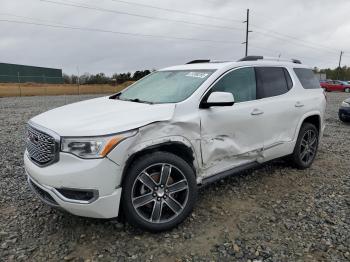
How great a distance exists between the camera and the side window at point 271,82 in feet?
14.7

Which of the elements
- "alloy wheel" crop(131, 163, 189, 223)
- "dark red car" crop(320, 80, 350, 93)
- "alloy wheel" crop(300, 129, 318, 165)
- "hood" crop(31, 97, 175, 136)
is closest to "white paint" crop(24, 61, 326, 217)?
"hood" crop(31, 97, 175, 136)

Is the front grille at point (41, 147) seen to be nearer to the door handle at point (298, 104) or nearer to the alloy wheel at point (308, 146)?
the door handle at point (298, 104)

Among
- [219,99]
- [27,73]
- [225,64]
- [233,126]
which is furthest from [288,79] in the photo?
[27,73]

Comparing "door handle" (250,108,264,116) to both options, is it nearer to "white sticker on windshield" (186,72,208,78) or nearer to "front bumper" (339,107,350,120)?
"white sticker on windshield" (186,72,208,78)

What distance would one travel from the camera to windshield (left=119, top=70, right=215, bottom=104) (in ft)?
12.4

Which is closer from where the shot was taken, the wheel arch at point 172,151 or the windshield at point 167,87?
the wheel arch at point 172,151

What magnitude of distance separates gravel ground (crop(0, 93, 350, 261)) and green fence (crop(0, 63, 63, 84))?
165 ft

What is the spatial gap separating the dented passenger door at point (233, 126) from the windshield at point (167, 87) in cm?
25

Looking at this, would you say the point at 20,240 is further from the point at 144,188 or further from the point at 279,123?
the point at 279,123

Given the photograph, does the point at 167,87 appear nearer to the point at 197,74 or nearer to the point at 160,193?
the point at 197,74

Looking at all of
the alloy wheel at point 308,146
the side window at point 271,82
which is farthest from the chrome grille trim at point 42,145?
the alloy wheel at point 308,146

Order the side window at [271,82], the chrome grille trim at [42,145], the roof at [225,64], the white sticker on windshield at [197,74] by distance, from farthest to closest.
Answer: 1. the side window at [271,82]
2. the roof at [225,64]
3. the white sticker on windshield at [197,74]
4. the chrome grille trim at [42,145]

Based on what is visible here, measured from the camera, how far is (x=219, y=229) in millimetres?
3432

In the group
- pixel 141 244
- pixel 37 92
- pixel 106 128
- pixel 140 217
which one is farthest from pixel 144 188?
pixel 37 92
